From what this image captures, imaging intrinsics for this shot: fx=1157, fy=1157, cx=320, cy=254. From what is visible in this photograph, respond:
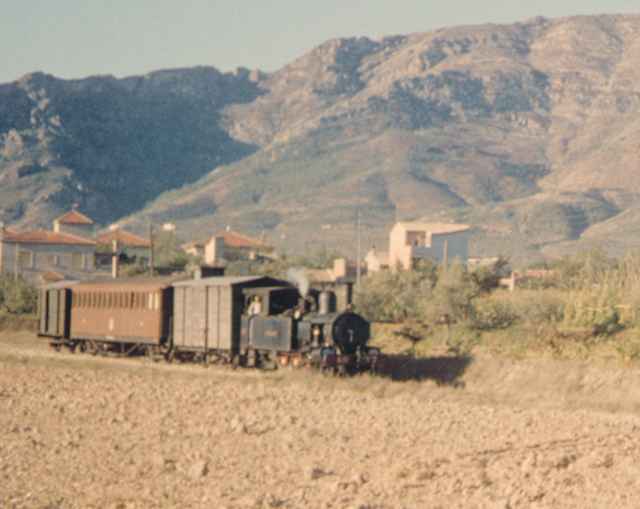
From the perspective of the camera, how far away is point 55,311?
49.1 metres

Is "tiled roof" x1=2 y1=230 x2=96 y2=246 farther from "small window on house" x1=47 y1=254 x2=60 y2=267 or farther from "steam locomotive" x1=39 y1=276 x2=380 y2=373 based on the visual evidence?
"steam locomotive" x1=39 y1=276 x2=380 y2=373

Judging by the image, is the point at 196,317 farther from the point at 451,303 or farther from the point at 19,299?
the point at 19,299

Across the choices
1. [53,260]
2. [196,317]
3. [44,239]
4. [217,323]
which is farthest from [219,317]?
[44,239]

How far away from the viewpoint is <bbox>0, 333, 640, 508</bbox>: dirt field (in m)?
16.0

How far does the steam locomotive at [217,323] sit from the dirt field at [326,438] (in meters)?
1.16

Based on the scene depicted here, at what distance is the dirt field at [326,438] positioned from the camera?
631 inches

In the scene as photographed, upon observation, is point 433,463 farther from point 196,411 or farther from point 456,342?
point 456,342

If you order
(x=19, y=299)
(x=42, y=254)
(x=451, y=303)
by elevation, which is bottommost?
(x=19, y=299)

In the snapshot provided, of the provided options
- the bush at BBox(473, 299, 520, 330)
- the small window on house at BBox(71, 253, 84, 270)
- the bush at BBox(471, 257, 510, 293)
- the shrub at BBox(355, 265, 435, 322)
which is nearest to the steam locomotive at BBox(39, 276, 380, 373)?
the bush at BBox(473, 299, 520, 330)

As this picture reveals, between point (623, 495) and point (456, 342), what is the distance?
23.0 m

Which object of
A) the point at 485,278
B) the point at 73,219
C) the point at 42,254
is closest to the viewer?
the point at 485,278

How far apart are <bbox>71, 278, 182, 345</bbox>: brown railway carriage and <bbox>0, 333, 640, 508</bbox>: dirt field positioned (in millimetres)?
5939

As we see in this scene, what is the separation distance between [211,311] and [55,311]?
576 inches

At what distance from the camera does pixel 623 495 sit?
52.1 ft
